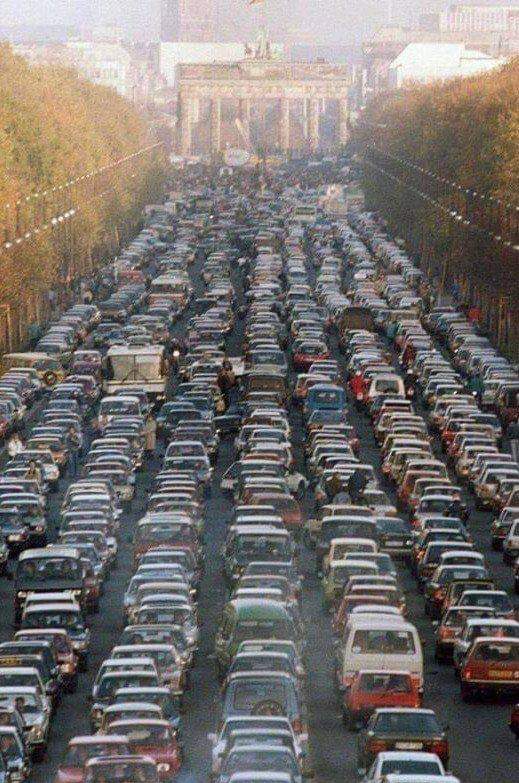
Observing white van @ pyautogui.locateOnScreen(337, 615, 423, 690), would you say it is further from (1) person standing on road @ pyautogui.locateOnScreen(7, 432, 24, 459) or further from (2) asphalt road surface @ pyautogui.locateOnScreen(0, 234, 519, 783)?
(1) person standing on road @ pyautogui.locateOnScreen(7, 432, 24, 459)

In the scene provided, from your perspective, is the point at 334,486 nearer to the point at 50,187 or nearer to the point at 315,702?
the point at 315,702

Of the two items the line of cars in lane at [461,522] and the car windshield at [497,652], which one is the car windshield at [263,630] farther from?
the car windshield at [497,652]

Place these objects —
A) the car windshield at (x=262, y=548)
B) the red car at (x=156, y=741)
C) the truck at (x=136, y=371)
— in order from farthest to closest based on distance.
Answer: the truck at (x=136, y=371), the car windshield at (x=262, y=548), the red car at (x=156, y=741)

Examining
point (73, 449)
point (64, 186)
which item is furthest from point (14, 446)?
point (64, 186)

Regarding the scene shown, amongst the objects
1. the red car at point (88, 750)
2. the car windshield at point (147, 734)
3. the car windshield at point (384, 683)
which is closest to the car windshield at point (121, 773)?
the red car at point (88, 750)

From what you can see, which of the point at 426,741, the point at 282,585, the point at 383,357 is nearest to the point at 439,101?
the point at 383,357
